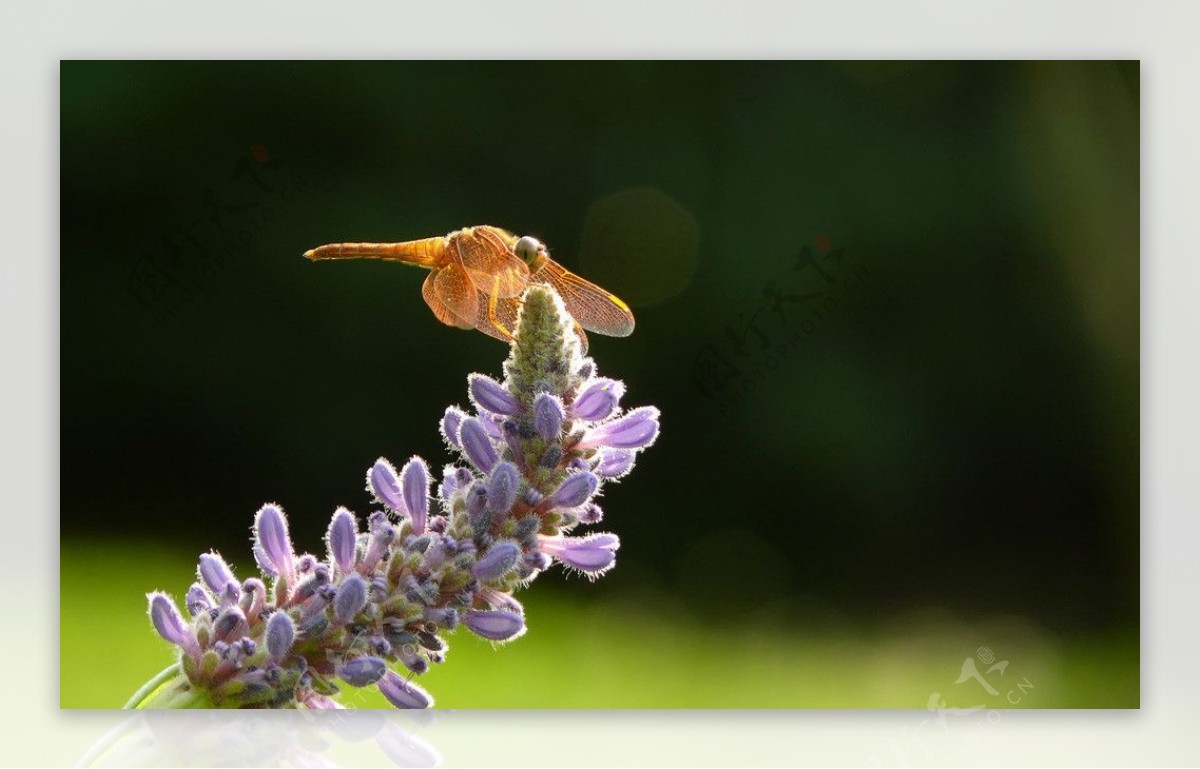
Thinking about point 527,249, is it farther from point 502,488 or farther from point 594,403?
point 502,488

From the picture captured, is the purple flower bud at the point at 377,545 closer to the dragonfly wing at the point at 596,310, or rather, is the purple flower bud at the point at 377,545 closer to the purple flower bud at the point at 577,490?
the purple flower bud at the point at 577,490

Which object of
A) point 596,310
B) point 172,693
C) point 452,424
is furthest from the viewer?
point 596,310

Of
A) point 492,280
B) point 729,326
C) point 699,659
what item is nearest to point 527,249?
A: point 492,280

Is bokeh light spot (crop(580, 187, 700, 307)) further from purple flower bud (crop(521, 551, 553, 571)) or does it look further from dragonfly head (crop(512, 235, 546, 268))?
purple flower bud (crop(521, 551, 553, 571))

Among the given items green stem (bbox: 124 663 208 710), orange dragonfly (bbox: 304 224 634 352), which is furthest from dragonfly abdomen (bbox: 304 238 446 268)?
green stem (bbox: 124 663 208 710)

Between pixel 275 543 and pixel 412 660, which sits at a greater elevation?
pixel 275 543

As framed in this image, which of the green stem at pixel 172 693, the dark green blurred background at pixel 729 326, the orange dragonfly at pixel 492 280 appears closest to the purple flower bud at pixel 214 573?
the green stem at pixel 172 693
